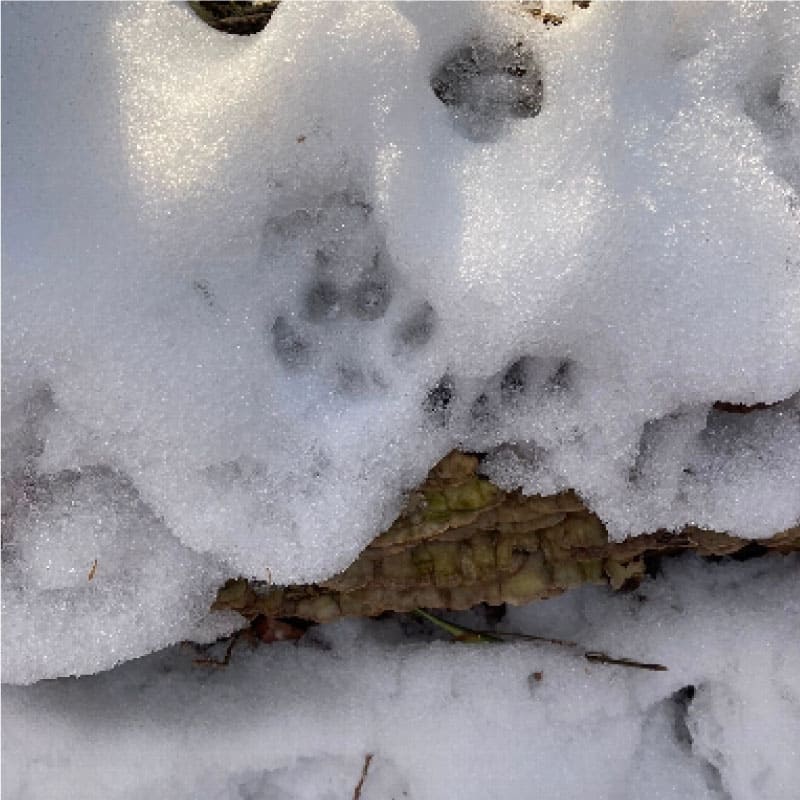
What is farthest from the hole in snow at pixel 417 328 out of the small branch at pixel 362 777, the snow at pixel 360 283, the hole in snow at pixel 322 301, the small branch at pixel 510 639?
the small branch at pixel 362 777

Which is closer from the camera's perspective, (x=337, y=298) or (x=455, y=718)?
(x=337, y=298)

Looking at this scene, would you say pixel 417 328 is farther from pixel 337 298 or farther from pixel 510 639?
pixel 510 639

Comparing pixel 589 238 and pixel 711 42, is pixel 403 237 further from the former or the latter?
pixel 711 42

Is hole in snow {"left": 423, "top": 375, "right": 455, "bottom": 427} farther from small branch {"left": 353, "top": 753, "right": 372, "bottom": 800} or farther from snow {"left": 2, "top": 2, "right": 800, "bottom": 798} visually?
small branch {"left": 353, "top": 753, "right": 372, "bottom": 800}

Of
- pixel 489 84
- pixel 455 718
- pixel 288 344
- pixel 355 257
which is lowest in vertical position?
pixel 455 718

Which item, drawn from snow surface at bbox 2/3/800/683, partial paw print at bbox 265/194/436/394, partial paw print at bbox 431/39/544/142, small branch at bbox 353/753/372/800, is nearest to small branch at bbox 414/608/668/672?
small branch at bbox 353/753/372/800

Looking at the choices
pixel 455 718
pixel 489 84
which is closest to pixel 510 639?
pixel 455 718

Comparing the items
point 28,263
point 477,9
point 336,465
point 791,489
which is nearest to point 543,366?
point 336,465
